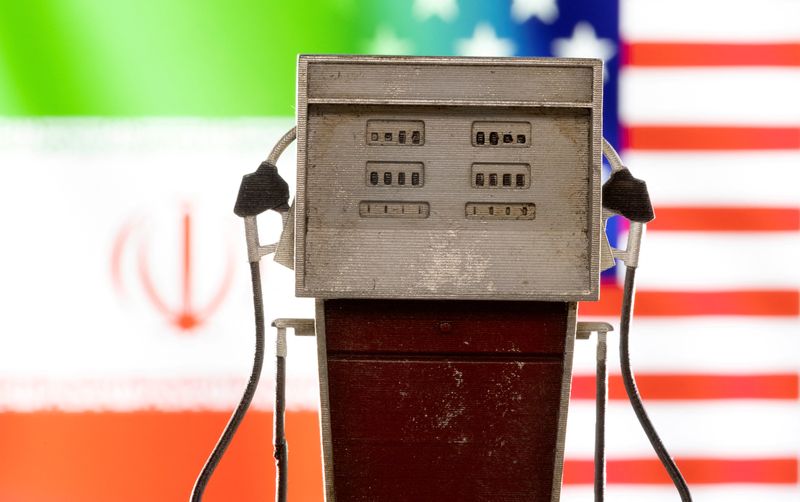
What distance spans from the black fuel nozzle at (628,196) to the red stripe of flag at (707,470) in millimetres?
1031

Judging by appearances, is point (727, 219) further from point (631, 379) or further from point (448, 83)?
point (448, 83)

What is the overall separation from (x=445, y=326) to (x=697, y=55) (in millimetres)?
1325

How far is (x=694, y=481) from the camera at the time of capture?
2537 millimetres

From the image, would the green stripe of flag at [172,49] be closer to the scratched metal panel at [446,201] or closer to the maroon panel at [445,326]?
the scratched metal panel at [446,201]

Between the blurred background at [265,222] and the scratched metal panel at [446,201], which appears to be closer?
the scratched metal panel at [446,201]

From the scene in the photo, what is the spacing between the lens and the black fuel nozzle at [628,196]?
1771 mm

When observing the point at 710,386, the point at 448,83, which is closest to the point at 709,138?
the point at 710,386

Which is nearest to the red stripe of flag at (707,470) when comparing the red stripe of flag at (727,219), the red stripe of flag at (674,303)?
the red stripe of flag at (674,303)

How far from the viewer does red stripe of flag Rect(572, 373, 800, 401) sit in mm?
2510

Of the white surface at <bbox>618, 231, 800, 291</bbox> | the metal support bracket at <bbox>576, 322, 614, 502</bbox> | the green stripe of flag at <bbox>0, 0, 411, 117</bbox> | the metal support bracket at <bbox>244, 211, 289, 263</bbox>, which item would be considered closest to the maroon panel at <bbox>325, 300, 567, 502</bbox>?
the metal support bracket at <bbox>576, 322, 614, 502</bbox>

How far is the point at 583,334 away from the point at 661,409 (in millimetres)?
848

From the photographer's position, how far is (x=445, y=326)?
1.73m

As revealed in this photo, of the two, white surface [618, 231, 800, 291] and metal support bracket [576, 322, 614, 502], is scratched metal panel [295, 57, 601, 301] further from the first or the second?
white surface [618, 231, 800, 291]

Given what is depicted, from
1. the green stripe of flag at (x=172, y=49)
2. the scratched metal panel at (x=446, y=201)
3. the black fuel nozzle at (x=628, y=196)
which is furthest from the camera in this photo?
the green stripe of flag at (x=172, y=49)
